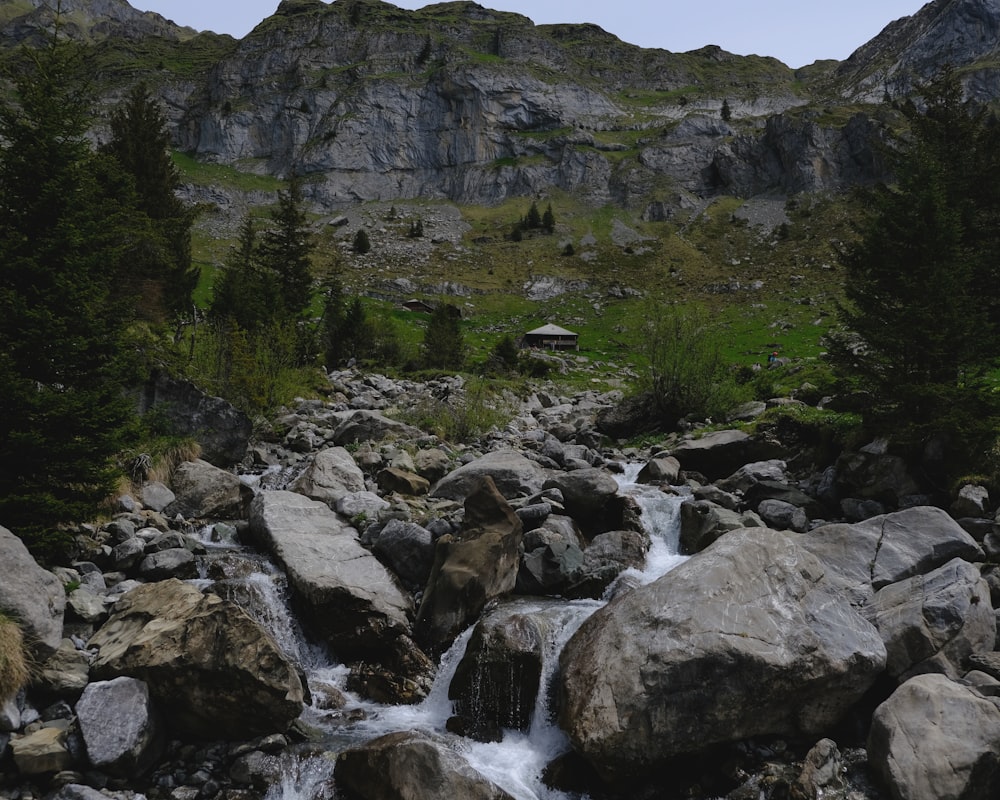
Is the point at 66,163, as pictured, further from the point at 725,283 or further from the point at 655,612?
the point at 725,283

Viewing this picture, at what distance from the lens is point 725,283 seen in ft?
273

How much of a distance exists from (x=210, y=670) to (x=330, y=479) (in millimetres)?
7719

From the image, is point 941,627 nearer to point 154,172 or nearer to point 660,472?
point 660,472

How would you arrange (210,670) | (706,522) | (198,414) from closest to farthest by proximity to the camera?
(210,670) → (706,522) → (198,414)

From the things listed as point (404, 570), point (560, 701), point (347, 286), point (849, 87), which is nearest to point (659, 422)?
point (404, 570)

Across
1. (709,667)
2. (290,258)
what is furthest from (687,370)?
(290,258)

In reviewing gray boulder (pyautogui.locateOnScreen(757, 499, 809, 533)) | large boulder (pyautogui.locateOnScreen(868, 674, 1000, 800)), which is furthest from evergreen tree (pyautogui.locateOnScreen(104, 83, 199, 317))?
large boulder (pyautogui.locateOnScreen(868, 674, 1000, 800))

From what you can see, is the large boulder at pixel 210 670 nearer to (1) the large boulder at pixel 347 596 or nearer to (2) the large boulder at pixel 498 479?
(1) the large boulder at pixel 347 596

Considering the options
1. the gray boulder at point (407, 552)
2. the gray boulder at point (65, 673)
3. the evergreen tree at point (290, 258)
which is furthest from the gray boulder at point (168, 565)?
the evergreen tree at point (290, 258)

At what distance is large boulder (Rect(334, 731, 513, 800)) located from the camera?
7.86 metres

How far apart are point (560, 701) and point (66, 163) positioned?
1299cm

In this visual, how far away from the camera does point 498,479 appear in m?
17.0

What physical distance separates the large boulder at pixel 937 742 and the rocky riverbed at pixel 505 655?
3cm

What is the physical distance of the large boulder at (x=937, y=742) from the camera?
24.2 ft
